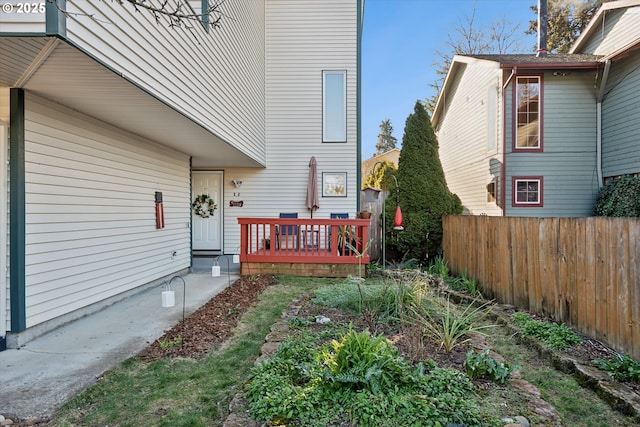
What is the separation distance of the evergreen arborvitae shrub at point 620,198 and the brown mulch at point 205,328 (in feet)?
27.5

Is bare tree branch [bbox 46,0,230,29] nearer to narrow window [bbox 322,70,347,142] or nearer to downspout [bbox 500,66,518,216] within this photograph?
narrow window [bbox 322,70,347,142]

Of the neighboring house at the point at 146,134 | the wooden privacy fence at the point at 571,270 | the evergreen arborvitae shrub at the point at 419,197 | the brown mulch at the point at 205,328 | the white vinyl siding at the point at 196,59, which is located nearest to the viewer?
the white vinyl siding at the point at 196,59

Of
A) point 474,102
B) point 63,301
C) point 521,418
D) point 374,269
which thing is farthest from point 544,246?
point 474,102

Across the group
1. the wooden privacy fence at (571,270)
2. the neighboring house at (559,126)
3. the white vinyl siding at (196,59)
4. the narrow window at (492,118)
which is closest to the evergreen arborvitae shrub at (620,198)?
the neighboring house at (559,126)

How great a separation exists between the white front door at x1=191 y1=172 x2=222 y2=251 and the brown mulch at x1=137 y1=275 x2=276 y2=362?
13.3 ft

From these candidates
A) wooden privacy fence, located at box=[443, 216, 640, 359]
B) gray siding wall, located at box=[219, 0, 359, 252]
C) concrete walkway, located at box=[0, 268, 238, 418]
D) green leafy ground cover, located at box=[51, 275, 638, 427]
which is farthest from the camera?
gray siding wall, located at box=[219, 0, 359, 252]

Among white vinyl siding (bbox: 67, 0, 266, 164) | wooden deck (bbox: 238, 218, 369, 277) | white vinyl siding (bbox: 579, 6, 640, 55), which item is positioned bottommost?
wooden deck (bbox: 238, 218, 369, 277)

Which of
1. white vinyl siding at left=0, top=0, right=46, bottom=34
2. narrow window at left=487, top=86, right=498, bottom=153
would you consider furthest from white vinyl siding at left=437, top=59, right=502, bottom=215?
white vinyl siding at left=0, top=0, right=46, bottom=34

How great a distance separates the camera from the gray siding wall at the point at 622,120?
325 inches

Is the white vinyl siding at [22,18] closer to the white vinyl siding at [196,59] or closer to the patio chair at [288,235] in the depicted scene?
the white vinyl siding at [196,59]

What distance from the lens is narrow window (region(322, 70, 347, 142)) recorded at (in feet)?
30.9

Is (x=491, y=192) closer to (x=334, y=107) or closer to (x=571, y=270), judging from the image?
(x=334, y=107)

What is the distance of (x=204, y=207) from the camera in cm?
955

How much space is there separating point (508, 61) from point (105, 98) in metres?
9.60
